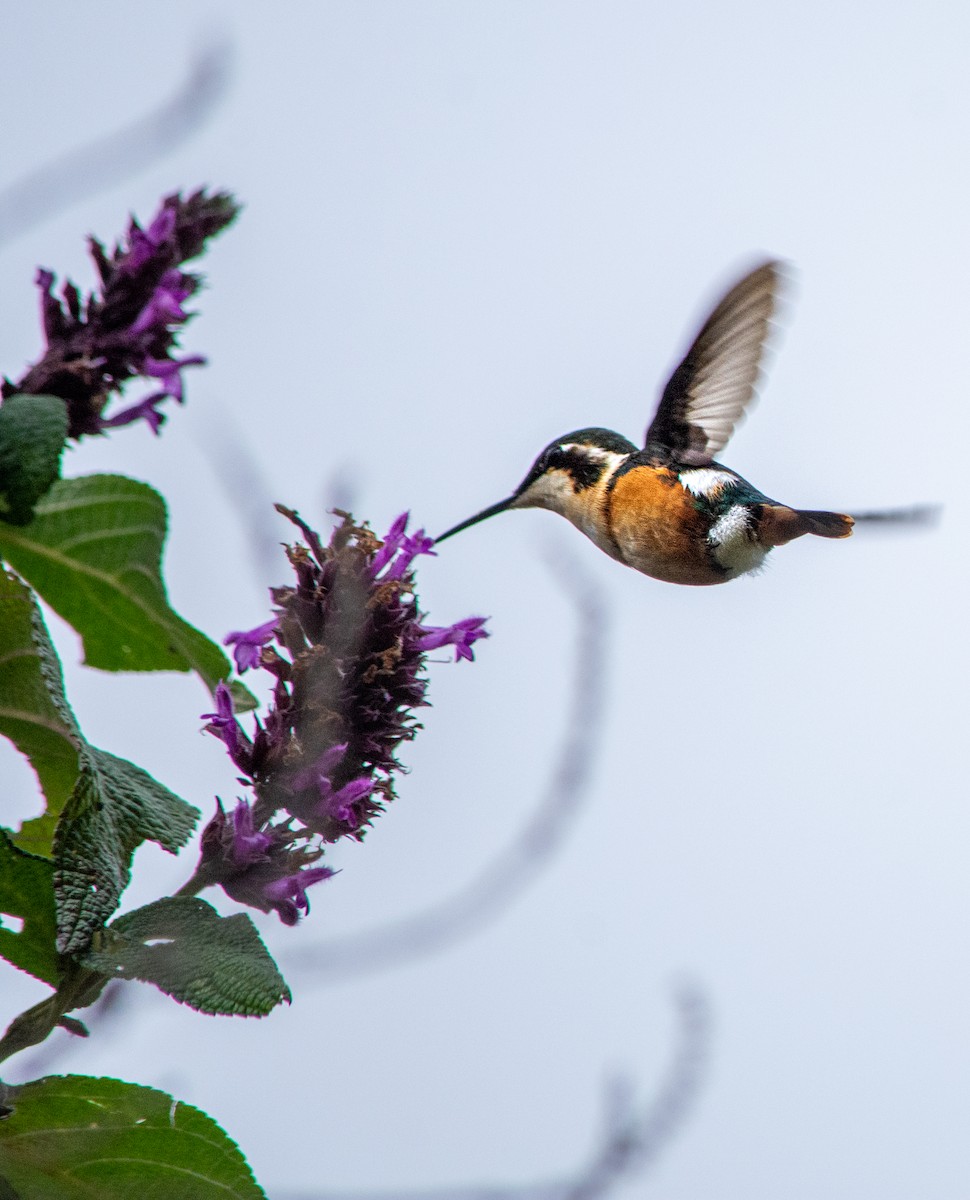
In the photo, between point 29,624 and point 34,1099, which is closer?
point 34,1099

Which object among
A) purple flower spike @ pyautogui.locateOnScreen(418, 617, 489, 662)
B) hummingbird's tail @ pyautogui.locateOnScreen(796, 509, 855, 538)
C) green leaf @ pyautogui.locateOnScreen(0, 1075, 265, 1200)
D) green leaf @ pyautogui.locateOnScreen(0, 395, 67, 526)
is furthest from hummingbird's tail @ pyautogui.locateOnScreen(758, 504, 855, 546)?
green leaf @ pyautogui.locateOnScreen(0, 1075, 265, 1200)

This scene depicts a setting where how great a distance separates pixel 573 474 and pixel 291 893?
1.70 metres

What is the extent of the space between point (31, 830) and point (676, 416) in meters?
1.79

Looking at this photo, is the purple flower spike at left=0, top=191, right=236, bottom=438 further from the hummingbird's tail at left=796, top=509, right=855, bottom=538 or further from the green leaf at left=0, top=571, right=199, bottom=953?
the hummingbird's tail at left=796, top=509, right=855, bottom=538

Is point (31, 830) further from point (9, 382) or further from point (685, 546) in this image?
point (685, 546)

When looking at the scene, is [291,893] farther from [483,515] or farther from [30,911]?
[483,515]

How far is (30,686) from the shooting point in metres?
1.79

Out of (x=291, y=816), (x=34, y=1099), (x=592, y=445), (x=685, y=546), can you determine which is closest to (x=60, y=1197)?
(x=34, y=1099)

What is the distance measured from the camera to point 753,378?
3.20m

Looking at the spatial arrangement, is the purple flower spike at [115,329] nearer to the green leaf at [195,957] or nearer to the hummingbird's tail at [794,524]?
the green leaf at [195,957]

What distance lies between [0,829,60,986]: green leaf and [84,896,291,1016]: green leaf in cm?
10

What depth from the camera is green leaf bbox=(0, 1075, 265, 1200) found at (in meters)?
1.60

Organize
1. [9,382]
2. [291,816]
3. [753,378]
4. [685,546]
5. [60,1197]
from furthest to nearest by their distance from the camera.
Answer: [753,378]
[685,546]
[9,382]
[291,816]
[60,1197]

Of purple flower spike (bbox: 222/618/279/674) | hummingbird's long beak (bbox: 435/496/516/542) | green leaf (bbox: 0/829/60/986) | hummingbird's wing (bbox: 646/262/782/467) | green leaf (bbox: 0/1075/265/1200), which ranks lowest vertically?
green leaf (bbox: 0/1075/265/1200)
